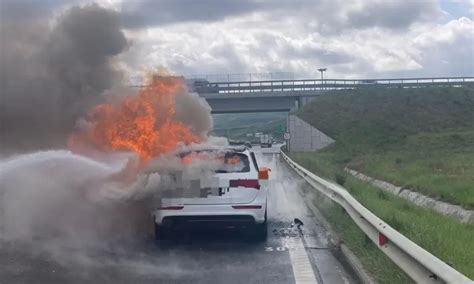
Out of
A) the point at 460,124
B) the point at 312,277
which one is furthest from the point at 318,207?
the point at 460,124

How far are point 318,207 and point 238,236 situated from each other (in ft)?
14.4

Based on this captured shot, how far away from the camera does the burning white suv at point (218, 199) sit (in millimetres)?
11266

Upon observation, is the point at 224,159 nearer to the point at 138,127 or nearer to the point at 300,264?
the point at 300,264

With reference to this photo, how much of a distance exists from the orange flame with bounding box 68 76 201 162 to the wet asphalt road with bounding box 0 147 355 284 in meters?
2.08

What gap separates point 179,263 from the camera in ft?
31.9

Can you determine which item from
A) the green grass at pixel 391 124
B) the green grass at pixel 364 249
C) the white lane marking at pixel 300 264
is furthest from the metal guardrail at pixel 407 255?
the green grass at pixel 391 124

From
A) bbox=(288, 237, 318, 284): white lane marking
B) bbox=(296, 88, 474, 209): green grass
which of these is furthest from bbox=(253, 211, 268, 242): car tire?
bbox=(296, 88, 474, 209): green grass

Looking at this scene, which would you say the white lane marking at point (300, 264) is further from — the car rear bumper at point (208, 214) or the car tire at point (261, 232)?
the car rear bumper at point (208, 214)

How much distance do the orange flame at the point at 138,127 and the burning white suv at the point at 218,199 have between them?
1556mm

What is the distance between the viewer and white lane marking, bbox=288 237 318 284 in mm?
8500

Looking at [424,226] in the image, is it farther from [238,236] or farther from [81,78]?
[81,78]

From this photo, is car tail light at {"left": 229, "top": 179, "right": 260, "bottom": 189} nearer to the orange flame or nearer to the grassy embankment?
the grassy embankment

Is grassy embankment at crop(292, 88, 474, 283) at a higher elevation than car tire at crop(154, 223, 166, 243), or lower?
higher

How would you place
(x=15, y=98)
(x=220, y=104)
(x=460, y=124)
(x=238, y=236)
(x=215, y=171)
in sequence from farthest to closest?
(x=220, y=104) → (x=460, y=124) → (x=15, y=98) → (x=238, y=236) → (x=215, y=171)
